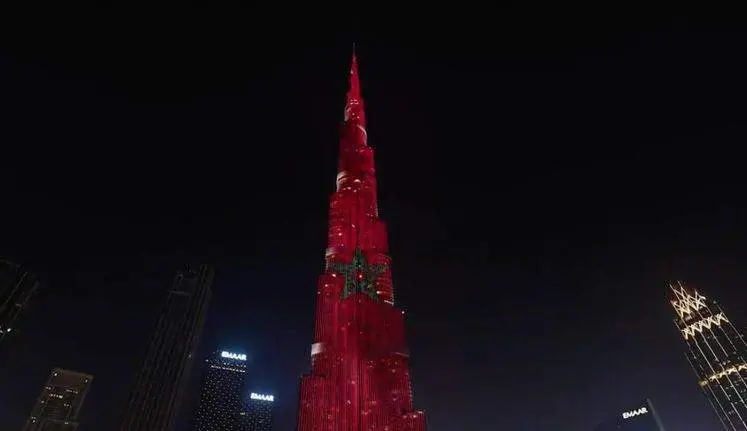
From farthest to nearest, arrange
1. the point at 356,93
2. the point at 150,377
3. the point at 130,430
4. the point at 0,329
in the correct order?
the point at 150,377, the point at 130,430, the point at 356,93, the point at 0,329

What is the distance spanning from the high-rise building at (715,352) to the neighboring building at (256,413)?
146140 millimetres

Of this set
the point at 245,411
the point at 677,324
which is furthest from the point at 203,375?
the point at 677,324

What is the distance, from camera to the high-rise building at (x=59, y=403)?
474 feet

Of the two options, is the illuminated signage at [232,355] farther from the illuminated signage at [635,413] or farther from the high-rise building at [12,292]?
the high-rise building at [12,292]

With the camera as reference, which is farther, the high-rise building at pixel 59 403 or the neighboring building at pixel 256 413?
the neighboring building at pixel 256 413

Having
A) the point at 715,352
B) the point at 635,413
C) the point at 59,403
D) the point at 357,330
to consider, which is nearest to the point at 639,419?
the point at 635,413

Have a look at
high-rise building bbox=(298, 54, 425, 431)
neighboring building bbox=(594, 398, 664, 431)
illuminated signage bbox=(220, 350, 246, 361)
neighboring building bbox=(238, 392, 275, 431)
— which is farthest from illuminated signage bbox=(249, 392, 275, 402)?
high-rise building bbox=(298, 54, 425, 431)

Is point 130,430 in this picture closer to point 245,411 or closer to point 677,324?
point 245,411

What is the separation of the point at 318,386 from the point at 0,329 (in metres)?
33.9

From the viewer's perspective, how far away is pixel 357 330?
56.1m

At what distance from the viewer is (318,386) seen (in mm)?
52312

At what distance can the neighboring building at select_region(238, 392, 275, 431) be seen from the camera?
604ft

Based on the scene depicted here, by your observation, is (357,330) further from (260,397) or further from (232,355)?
(260,397)

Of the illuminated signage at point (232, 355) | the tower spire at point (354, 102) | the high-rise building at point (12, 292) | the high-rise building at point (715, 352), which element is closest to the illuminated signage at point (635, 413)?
the high-rise building at point (715, 352)
